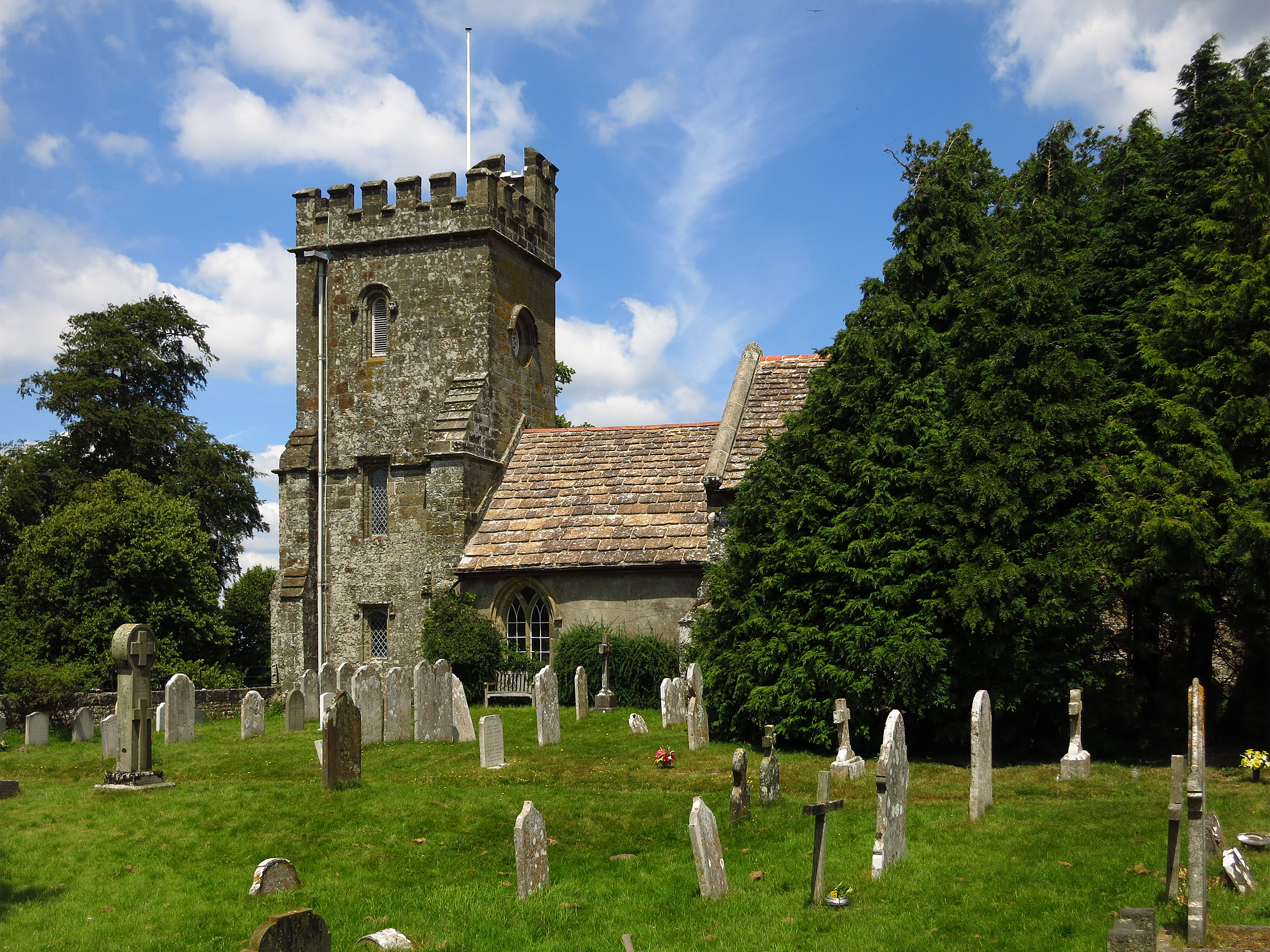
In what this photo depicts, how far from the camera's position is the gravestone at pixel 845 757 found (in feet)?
46.1

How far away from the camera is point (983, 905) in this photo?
8438mm

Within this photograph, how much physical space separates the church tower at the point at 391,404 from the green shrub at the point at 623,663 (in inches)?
152

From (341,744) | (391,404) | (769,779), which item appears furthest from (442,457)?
(769,779)

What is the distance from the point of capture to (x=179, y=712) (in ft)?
62.8

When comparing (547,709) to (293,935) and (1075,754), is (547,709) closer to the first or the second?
(1075,754)

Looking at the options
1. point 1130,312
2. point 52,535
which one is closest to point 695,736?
point 1130,312

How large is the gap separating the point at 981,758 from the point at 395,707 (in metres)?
10.6

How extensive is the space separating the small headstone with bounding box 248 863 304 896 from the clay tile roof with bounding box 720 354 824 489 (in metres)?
12.7

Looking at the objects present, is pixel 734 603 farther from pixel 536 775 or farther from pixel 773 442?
pixel 536 775

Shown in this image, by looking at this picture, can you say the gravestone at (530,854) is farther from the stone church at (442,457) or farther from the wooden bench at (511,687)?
the wooden bench at (511,687)

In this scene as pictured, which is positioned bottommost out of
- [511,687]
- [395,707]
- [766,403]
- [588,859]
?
[588,859]

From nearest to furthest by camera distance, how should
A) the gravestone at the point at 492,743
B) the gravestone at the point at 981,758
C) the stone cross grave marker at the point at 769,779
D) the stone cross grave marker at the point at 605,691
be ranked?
1. the gravestone at the point at 981,758
2. the stone cross grave marker at the point at 769,779
3. the gravestone at the point at 492,743
4. the stone cross grave marker at the point at 605,691

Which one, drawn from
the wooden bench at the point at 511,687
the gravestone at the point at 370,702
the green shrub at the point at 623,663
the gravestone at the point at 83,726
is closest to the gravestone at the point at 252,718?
the gravestone at the point at 370,702

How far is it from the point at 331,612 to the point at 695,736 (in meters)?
13.6
